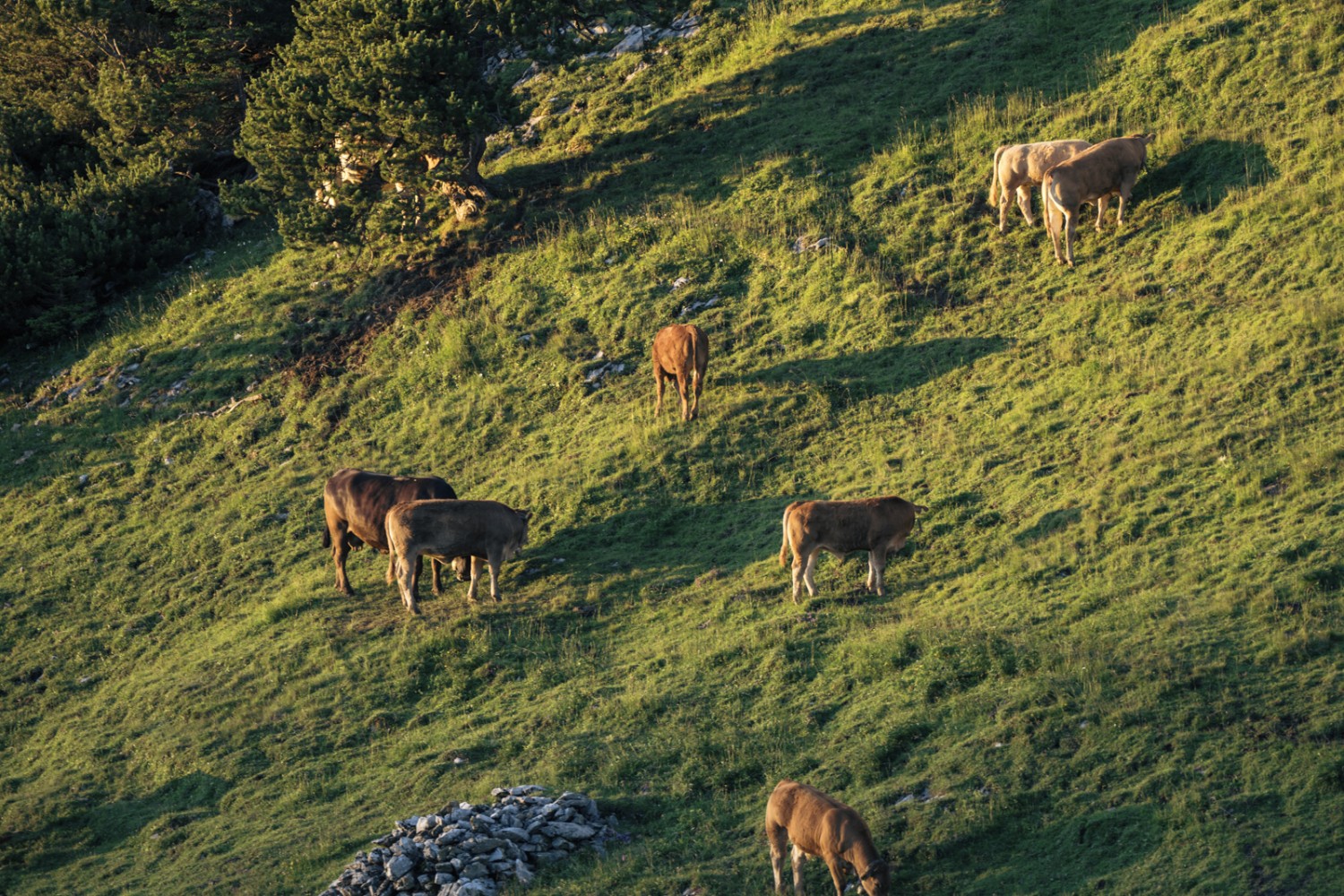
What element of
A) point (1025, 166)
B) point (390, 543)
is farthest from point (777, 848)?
point (1025, 166)

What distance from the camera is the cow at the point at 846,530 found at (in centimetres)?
2048

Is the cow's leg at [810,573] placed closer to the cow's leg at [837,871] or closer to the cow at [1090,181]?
the cow's leg at [837,871]

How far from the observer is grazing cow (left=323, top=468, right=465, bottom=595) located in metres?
24.5

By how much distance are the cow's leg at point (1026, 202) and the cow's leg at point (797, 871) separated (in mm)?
17648

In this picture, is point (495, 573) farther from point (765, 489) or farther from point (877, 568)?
point (877, 568)

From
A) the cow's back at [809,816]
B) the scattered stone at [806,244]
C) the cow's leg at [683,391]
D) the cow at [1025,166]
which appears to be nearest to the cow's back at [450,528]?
the cow's leg at [683,391]

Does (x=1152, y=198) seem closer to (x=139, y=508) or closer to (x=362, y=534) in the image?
(x=362, y=534)

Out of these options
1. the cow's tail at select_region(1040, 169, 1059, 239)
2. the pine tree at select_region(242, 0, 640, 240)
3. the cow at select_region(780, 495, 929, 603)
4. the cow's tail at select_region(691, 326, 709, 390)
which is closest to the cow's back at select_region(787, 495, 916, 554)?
the cow at select_region(780, 495, 929, 603)

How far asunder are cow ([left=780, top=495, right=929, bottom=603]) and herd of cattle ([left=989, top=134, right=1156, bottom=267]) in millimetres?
9105

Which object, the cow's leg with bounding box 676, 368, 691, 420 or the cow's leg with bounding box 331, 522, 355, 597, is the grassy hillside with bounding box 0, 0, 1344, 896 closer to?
the cow's leg with bounding box 331, 522, 355, 597

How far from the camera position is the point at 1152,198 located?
89.6 ft

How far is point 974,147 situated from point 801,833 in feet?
69.1

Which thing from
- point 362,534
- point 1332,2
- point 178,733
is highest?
point 1332,2

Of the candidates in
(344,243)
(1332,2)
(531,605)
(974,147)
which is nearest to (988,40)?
(974,147)
